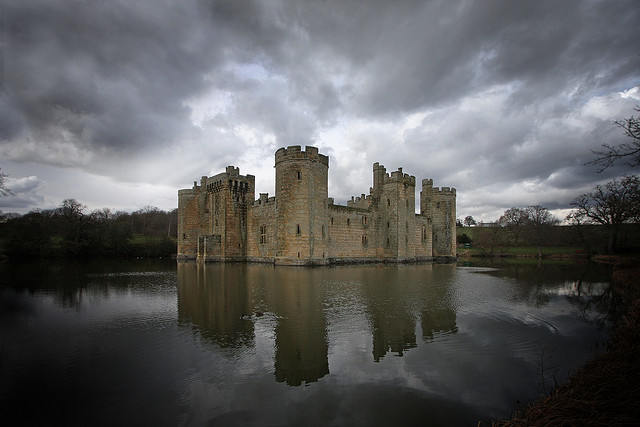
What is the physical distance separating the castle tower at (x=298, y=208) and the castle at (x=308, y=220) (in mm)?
85

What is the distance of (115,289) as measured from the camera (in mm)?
15805

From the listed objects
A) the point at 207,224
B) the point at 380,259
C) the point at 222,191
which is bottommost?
the point at 380,259

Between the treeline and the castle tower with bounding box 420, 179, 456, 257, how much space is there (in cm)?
3821

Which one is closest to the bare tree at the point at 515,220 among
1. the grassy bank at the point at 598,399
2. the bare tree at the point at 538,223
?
the bare tree at the point at 538,223

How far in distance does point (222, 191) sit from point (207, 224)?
6663 millimetres

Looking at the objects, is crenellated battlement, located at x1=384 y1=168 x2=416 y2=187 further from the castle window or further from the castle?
the castle window

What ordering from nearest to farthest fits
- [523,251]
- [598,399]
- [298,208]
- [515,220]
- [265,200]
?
[598,399]
[298,208]
[265,200]
[523,251]
[515,220]

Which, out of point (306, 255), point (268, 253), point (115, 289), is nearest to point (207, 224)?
point (268, 253)

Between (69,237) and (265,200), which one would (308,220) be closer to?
(265,200)

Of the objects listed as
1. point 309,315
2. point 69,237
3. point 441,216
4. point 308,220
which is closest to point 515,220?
point 441,216

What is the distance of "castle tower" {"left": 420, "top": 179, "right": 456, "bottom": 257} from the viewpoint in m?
42.7

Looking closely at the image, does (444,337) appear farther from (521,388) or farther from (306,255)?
(306,255)

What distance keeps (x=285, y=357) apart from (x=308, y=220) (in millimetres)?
22718

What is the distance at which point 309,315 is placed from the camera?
10.0m
